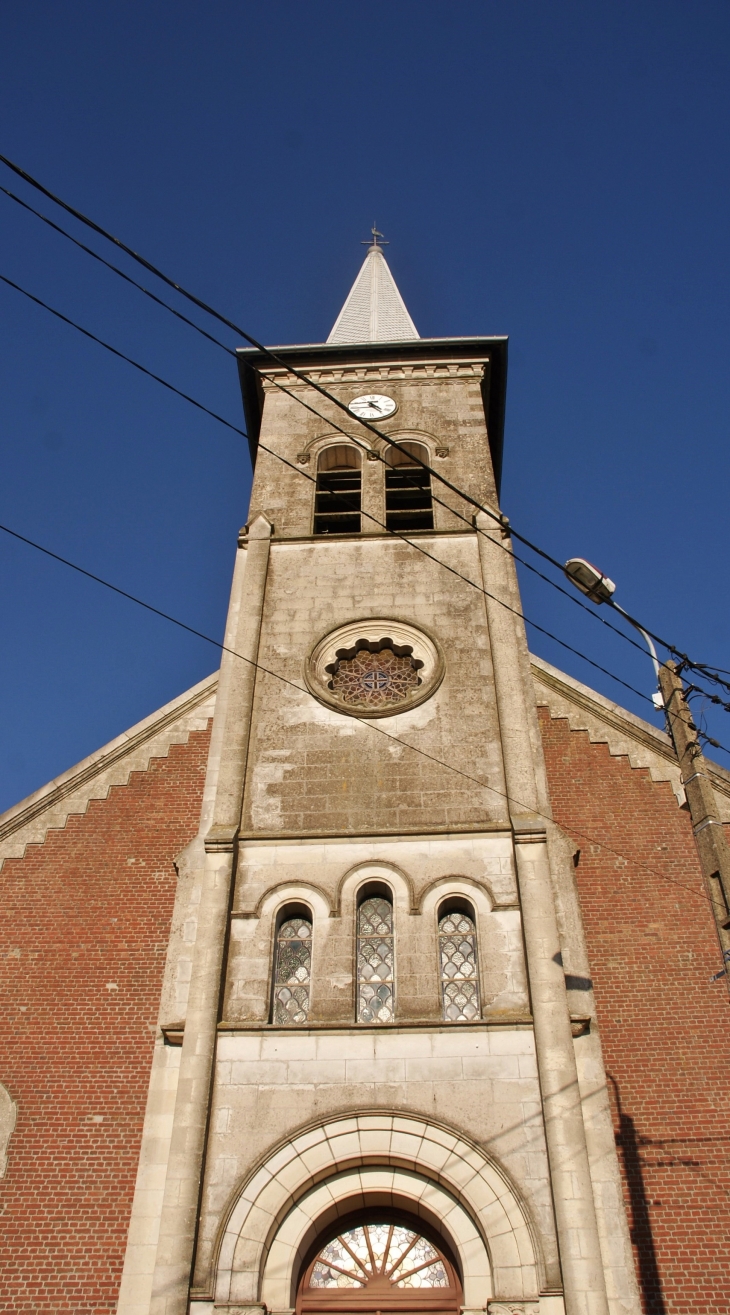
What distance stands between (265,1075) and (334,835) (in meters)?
3.06

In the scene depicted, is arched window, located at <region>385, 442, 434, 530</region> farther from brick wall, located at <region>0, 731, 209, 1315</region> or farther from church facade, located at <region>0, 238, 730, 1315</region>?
brick wall, located at <region>0, 731, 209, 1315</region>

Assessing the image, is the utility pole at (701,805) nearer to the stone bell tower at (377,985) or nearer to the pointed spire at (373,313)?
A: the stone bell tower at (377,985)

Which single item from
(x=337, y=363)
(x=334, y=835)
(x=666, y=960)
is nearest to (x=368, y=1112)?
(x=334, y=835)

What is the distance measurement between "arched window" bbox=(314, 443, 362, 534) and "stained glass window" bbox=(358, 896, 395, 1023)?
769 cm

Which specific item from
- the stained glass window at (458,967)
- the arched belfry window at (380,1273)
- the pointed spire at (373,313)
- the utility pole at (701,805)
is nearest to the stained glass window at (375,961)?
the stained glass window at (458,967)

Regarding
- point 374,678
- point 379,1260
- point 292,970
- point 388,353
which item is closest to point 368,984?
point 292,970

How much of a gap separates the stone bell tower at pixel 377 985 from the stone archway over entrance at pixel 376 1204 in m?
0.02

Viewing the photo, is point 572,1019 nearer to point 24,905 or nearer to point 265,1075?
point 265,1075

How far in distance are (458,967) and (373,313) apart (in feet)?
62.8

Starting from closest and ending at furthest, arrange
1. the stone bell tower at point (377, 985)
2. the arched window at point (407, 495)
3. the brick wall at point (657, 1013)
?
1. the stone bell tower at point (377, 985)
2. the brick wall at point (657, 1013)
3. the arched window at point (407, 495)

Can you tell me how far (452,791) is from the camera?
551 inches

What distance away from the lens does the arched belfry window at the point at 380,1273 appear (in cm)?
1088

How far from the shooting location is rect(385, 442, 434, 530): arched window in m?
19.1

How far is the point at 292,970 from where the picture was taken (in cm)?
1271
